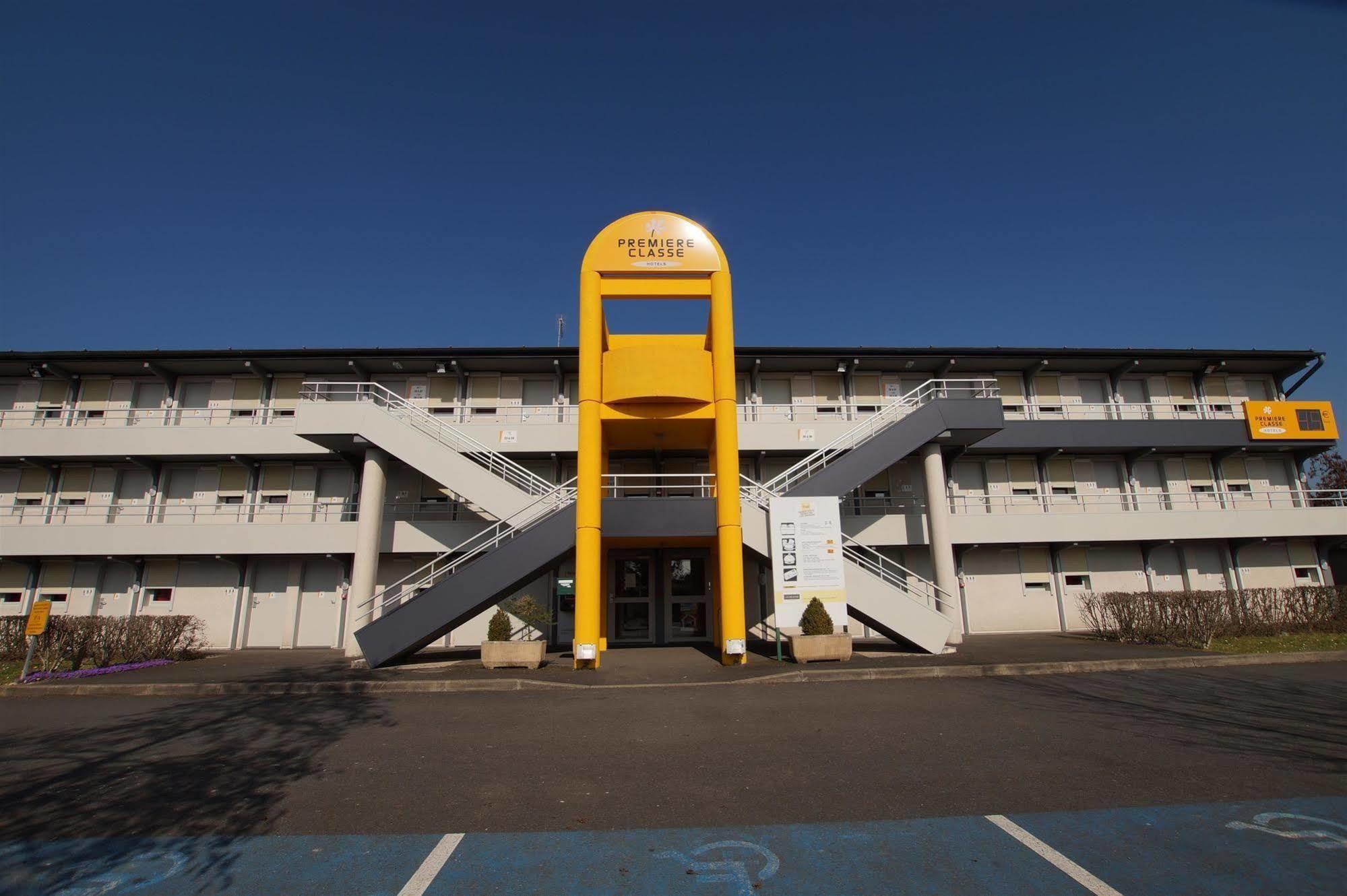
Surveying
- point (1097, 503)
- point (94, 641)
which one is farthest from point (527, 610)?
point (1097, 503)

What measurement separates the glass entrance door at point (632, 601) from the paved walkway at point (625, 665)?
2089 millimetres

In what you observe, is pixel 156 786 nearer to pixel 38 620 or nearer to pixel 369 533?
pixel 38 620

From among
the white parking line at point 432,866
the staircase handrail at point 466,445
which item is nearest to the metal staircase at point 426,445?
the staircase handrail at point 466,445

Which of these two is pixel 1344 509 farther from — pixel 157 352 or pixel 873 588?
pixel 157 352

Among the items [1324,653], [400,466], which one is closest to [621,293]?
[400,466]

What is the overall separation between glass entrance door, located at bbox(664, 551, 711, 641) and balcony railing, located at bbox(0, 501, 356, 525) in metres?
11.3

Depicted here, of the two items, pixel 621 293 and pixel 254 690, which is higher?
pixel 621 293

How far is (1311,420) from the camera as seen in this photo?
905 inches

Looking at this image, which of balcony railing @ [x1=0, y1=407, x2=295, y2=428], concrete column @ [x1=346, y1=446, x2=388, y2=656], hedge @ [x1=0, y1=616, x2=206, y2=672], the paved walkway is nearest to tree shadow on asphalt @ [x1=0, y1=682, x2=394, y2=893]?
the paved walkway

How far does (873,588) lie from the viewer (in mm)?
14797

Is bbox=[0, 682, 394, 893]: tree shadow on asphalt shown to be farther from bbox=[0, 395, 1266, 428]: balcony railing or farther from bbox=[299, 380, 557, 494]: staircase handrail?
bbox=[0, 395, 1266, 428]: balcony railing

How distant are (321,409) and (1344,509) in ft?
115

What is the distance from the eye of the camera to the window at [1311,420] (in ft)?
75.0

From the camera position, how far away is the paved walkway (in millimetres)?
12469
